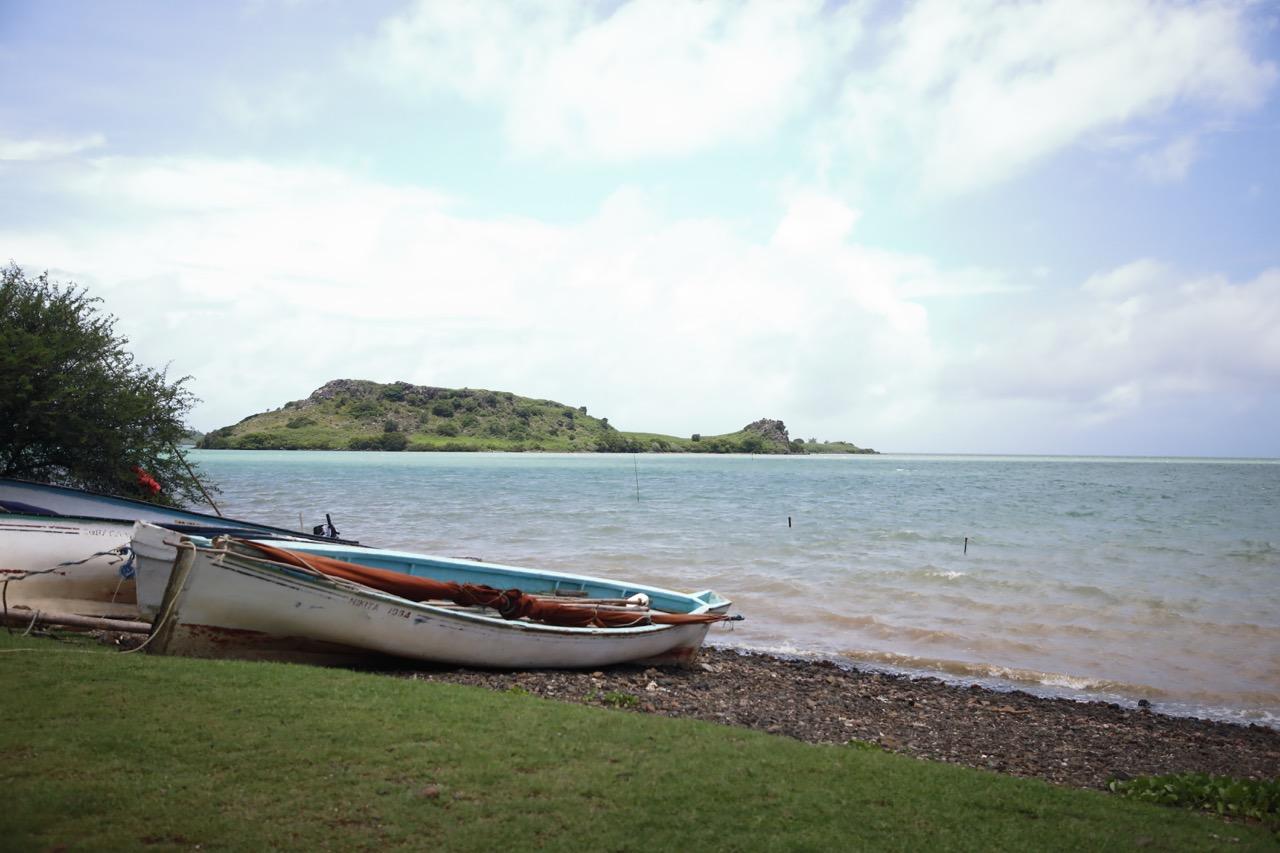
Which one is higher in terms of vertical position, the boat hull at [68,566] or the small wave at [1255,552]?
the boat hull at [68,566]

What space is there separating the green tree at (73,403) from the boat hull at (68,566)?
7698 mm

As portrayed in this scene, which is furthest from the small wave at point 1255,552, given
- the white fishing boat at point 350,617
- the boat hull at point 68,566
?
the boat hull at point 68,566

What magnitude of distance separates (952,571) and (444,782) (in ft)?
72.6

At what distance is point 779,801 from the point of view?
248 inches

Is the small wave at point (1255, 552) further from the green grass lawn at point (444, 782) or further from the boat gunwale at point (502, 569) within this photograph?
the green grass lawn at point (444, 782)

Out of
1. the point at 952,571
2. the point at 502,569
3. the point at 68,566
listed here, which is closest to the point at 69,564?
the point at 68,566

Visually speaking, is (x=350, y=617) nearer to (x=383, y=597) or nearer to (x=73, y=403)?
(x=383, y=597)

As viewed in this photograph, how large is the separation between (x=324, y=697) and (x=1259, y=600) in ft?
76.7

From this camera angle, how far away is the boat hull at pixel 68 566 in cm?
1184

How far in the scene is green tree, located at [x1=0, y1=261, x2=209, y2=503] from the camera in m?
19.2

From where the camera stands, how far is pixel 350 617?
10.5 meters

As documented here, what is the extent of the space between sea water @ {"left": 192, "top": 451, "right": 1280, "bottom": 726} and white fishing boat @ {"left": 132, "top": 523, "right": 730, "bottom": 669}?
5141 millimetres

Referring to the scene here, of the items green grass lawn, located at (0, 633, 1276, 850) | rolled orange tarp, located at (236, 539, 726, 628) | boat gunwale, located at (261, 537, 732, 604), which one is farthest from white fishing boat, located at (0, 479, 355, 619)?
green grass lawn, located at (0, 633, 1276, 850)

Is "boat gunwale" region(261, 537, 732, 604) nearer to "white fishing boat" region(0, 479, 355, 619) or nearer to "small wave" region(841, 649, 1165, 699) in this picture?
"white fishing boat" region(0, 479, 355, 619)
